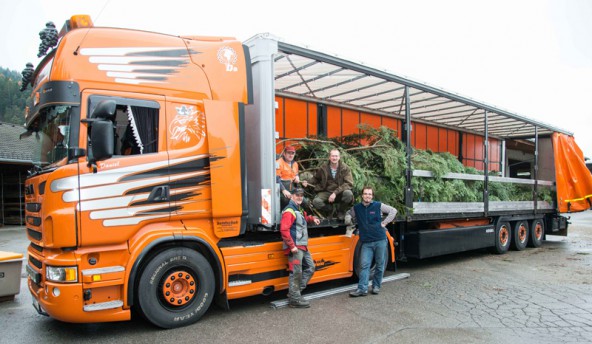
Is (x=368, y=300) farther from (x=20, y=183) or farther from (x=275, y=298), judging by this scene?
(x=20, y=183)

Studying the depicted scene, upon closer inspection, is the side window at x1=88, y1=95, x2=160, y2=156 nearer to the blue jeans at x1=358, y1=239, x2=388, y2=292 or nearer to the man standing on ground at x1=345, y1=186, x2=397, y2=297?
the man standing on ground at x1=345, y1=186, x2=397, y2=297

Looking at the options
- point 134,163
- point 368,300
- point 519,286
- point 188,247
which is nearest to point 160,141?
point 134,163

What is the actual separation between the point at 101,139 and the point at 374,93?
6.44 m

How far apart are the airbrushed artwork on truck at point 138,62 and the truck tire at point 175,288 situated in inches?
81.2

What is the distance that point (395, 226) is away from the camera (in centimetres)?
802

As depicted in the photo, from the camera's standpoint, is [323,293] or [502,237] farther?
[502,237]

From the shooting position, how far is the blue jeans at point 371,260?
6402 mm

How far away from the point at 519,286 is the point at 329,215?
356cm

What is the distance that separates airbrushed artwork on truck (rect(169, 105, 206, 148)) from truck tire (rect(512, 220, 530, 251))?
31.8 ft

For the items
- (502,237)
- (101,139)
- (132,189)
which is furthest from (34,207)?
(502,237)

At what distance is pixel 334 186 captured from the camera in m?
6.85

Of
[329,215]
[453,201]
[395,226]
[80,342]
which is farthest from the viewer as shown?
[453,201]

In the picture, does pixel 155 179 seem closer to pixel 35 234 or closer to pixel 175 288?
pixel 175 288

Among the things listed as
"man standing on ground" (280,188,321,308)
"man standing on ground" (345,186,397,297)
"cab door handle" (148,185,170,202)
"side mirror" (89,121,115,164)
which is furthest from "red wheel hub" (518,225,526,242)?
"side mirror" (89,121,115,164)
